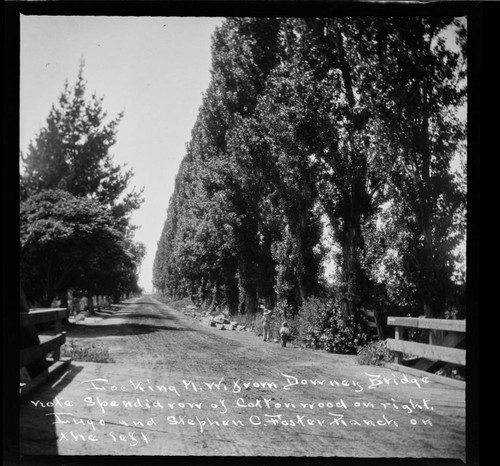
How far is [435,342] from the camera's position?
5.08 m

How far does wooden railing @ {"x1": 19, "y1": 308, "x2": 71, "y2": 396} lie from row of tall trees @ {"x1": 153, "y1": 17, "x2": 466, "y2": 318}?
2.70 meters

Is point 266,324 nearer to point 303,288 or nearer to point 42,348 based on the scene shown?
point 303,288

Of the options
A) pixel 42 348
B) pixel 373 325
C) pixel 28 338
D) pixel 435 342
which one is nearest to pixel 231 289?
pixel 373 325

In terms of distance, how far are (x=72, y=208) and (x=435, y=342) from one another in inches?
187

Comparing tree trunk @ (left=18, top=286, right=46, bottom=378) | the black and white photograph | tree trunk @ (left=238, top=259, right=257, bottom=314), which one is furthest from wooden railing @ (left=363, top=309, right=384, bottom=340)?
tree trunk @ (left=18, top=286, right=46, bottom=378)

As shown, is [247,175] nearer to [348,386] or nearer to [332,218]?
[332,218]

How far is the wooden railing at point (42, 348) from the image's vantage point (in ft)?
14.3

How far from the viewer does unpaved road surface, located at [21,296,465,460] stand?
4223mm

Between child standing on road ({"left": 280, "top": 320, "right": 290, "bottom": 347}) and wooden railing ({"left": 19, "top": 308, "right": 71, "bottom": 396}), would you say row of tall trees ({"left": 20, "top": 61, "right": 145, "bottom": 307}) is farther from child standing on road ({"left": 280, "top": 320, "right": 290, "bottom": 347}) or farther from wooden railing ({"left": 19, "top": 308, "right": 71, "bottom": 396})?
child standing on road ({"left": 280, "top": 320, "right": 290, "bottom": 347})

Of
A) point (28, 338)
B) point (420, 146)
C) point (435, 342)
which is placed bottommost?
point (435, 342)
